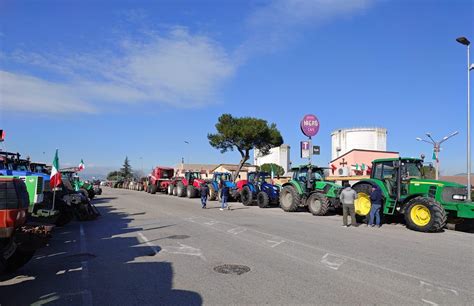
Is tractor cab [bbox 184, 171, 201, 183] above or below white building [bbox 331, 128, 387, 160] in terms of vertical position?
below

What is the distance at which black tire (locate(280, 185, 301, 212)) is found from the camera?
19.4 m

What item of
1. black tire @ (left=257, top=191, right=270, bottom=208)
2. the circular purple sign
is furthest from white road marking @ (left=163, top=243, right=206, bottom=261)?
the circular purple sign

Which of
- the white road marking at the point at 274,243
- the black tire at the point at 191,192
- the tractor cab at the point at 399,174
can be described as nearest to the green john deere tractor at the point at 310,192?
the tractor cab at the point at 399,174

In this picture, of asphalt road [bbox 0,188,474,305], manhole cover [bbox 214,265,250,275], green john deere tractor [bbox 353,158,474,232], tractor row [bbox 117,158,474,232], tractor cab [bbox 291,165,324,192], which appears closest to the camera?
asphalt road [bbox 0,188,474,305]

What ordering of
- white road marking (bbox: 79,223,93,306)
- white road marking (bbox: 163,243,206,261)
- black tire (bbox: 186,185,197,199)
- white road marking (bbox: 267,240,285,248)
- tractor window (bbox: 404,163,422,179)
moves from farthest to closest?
black tire (bbox: 186,185,197,199), tractor window (bbox: 404,163,422,179), white road marking (bbox: 267,240,285,248), white road marking (bbox: 163,243,206,261), white road marking (bbox: 79,223,93,306)

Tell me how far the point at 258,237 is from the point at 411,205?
5.51 m

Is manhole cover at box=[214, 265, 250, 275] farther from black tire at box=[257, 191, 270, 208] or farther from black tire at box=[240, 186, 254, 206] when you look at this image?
black tire at box=[240, 186, 254, 206]

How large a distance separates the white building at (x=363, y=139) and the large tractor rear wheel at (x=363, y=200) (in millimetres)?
45157

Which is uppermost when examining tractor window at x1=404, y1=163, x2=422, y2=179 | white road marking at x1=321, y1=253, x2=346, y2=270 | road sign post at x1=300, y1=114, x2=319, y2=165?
road sign post at x1=300, y1=114, x2=319, y2=165

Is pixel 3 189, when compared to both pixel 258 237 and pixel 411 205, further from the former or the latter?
pixel 411 205

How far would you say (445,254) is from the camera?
9.08 meters

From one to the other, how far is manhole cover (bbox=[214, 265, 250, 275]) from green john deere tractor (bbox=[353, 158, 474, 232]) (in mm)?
7616

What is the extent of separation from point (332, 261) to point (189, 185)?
83.5 feet

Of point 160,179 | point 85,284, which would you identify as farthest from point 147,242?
point 160,179
